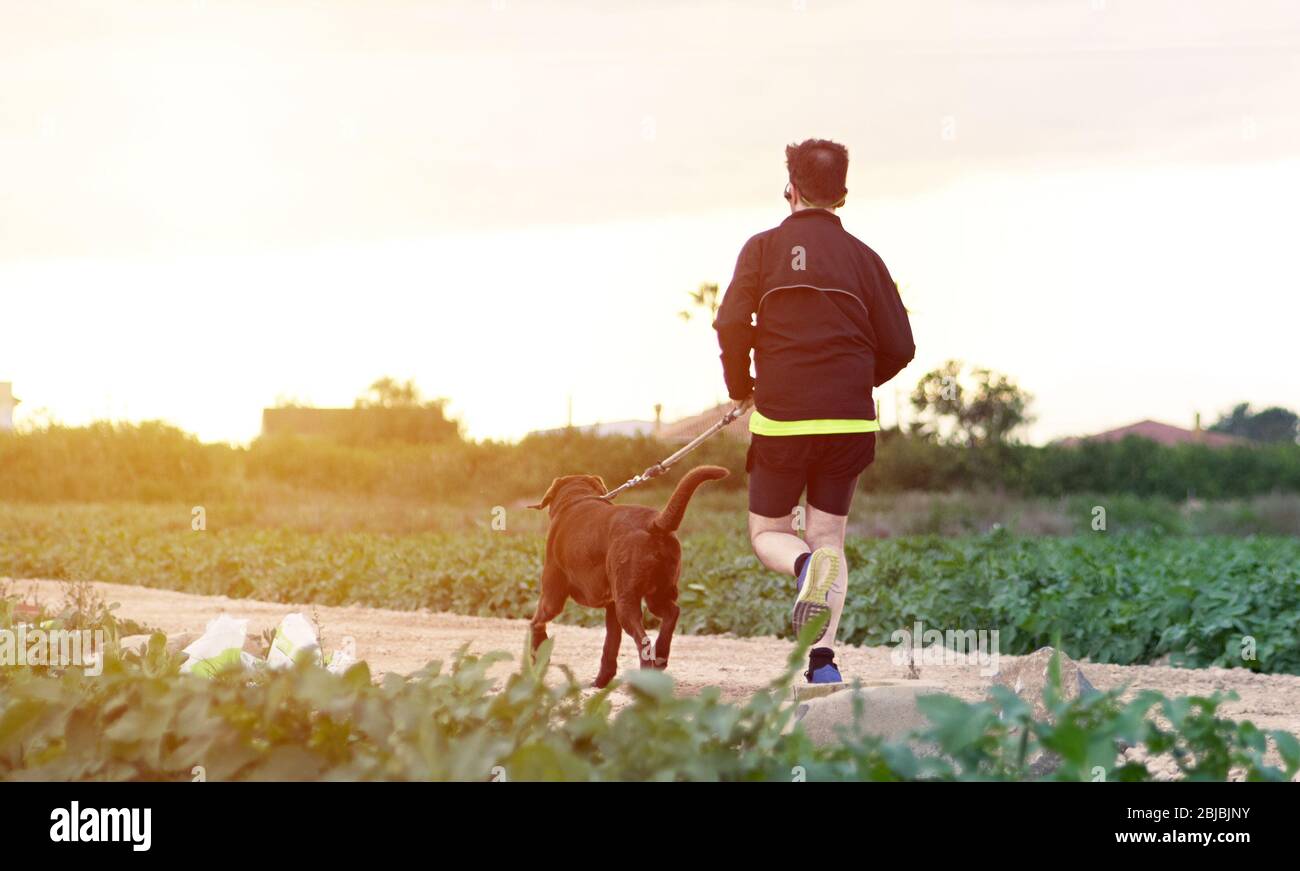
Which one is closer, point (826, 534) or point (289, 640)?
point (289, 640)

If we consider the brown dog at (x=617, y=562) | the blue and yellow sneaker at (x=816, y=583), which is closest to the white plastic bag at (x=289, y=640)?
the brown dog at (x=617, y=562)

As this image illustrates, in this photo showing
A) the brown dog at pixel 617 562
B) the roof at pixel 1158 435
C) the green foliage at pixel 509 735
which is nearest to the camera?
the green foliage at pixel 509 735

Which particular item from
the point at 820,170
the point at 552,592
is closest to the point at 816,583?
the point at 552,592

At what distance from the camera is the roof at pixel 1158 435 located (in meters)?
27.1

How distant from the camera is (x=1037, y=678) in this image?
5270mm

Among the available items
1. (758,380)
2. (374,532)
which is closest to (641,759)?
(758,380)

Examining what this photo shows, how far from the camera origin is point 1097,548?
10.7m

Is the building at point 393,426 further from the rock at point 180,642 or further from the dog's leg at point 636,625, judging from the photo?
the dog's leg at point 636,625

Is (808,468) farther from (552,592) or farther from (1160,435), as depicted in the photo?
(1160,435)

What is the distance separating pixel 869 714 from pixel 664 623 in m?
1.04

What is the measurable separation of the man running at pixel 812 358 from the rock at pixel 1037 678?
75 cm

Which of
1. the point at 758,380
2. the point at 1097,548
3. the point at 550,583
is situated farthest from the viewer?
the point at 1097,548

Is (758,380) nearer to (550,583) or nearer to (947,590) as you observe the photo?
(550,583)
